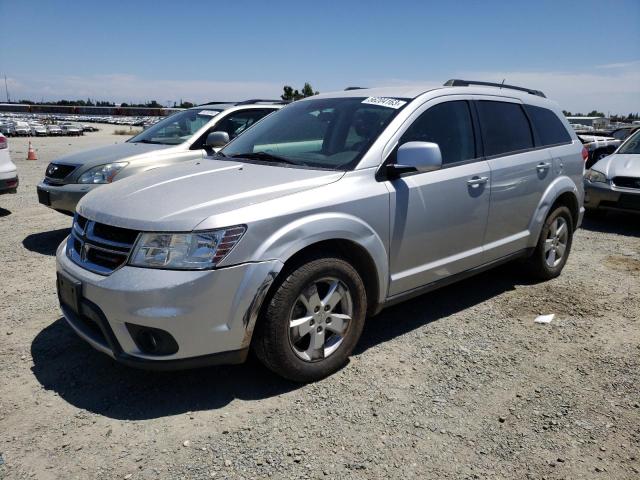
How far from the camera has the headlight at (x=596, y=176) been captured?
8.09 meters

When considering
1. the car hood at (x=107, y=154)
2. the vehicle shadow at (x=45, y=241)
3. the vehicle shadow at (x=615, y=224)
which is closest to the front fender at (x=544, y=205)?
the vehicle shadow at (x=615, y=224)

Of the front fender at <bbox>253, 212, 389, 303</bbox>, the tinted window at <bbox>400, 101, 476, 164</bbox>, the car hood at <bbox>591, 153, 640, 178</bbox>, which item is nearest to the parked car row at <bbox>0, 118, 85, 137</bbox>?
the car hood at <bbox>591, 153, 640, 178</bbox>

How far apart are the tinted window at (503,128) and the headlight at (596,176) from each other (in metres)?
4.04

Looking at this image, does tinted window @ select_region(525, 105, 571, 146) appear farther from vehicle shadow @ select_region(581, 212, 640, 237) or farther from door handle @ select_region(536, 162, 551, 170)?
vehicle shadow @ select_region(581, 212, 640, 237)

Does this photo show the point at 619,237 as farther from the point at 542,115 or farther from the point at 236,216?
the point at 236,216

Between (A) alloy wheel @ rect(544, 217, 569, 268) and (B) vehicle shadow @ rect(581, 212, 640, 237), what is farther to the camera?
(B) vehicle shadow @ rect(581, 212, 640, 237)

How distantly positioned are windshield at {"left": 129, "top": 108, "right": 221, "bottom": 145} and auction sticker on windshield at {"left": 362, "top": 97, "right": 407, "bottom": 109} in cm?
351

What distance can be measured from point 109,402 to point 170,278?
3.06ft

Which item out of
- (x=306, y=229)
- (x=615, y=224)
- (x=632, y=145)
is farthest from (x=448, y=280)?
(x=632, y=145)

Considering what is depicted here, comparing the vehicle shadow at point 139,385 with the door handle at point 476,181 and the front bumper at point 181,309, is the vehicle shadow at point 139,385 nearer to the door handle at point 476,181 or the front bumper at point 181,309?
the front bumper at point 181,309

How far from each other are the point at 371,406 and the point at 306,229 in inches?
42.5

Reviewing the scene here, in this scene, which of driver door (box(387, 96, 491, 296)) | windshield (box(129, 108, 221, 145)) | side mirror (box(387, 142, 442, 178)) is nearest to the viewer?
side mirror (box(387, 142, 442, 178))

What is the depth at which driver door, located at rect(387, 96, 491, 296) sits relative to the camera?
11.7ft

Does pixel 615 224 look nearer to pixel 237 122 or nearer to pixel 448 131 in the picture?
pixel 448 131
